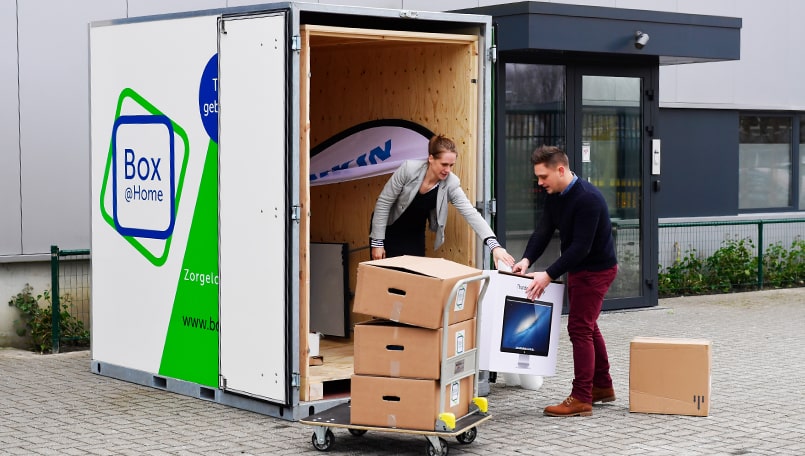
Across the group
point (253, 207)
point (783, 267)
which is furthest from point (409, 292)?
point (783, 267)

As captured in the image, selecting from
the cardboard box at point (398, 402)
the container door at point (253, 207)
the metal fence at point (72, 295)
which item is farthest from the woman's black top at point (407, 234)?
the metal fence at point (72, 295)

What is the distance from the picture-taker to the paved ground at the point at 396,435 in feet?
24.7

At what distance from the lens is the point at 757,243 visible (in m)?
17.0

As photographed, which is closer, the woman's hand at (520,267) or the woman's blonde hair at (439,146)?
the woman's hand at (520,267)

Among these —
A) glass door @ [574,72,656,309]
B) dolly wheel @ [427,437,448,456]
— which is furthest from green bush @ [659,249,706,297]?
dolly wheel @ [427,437,448,456]

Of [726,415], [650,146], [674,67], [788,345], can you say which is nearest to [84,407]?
[726,415]

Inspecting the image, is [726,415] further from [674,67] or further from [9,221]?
[674,67]

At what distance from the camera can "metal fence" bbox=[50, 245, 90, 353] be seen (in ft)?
37.3

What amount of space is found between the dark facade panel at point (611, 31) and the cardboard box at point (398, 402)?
5.44m

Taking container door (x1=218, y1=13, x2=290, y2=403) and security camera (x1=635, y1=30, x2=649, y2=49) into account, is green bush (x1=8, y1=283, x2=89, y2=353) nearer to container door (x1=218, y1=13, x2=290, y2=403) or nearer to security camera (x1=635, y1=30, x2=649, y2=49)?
container door (x1=218, y1=13, x2=290, y2=403)

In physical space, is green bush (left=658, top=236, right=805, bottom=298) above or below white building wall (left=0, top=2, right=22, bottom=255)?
below

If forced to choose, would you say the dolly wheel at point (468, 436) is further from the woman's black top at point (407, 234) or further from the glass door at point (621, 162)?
the glass door at point (621, 162)

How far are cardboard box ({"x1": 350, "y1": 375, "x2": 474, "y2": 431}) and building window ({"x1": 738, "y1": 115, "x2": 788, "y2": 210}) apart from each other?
11.1 metres

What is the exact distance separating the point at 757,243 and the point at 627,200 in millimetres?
3851
